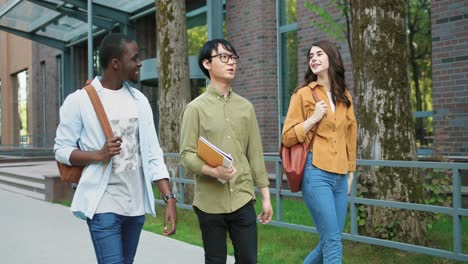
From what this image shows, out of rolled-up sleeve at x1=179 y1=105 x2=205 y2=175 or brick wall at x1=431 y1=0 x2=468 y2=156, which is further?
brick wall at x1=431 y1=0 x2=468 y2=156

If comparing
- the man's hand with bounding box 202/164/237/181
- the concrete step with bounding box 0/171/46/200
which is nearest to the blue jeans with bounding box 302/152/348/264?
the man's hand with bounding box 202/164/237/181

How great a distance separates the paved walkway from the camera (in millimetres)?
6875

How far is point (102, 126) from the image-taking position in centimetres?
319

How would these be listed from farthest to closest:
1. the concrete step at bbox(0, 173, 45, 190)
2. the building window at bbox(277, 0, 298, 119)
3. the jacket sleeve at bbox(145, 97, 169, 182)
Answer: the concrete step at bbox(0, 173, 45, 190)
the building window at bbox(277, 0, 298, 119)
the jacket sleeve at bbox(145, 97, 169, 182)

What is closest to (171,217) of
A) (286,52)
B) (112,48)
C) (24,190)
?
(112,48)

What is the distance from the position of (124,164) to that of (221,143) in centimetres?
67

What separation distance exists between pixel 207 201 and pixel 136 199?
536 millimetres

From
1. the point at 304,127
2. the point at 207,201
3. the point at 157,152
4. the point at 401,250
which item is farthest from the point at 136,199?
the point at 401,250

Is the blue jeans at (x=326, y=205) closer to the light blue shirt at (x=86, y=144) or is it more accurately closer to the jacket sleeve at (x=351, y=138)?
the jacket sleeve at (x=351, y=138)

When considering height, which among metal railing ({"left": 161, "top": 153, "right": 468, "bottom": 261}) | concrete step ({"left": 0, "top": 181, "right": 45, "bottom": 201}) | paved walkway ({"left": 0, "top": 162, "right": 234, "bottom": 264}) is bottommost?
concrete step ({"left": 0, "top": 181, "right": 45, "bottom": 201})

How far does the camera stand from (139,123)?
11.0 feet

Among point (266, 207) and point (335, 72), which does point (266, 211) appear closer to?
point (266, 207)

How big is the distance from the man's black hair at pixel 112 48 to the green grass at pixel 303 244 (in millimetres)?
3689

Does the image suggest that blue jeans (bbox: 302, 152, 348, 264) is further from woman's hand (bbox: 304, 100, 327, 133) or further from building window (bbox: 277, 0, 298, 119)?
building window (bbox: 277, 0, 298, 119)
